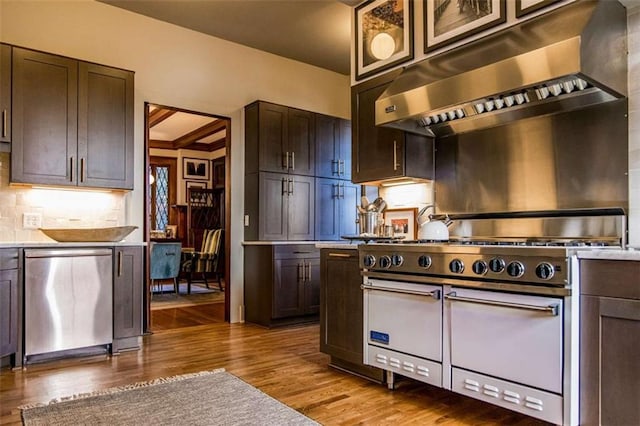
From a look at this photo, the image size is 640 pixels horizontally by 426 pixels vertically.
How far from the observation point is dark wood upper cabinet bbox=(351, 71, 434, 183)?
3.14 metres

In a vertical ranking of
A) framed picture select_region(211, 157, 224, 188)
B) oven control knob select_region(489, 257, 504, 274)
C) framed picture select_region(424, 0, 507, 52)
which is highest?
framed picture select_region(424, 0, 507, 52)

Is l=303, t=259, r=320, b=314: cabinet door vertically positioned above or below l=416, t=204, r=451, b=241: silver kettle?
below

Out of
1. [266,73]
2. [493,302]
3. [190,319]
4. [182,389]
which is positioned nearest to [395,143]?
[493,302]

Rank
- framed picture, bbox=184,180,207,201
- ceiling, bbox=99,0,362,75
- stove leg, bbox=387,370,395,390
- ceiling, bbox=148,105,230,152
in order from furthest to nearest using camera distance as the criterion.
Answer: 1. framed picture, bbox=184,180,207,201
2. ceiling, bbox=148,105,230,152
3. ceiling, bbox=99,0,362,75
4. stove leg, bbox=387,370,395,390

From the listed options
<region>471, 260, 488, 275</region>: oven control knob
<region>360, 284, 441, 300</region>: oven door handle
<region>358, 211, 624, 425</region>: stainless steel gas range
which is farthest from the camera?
<region>360, 284, 441, 300</region>: oven door handle

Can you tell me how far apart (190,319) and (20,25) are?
10.4 ft

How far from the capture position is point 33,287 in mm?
3176

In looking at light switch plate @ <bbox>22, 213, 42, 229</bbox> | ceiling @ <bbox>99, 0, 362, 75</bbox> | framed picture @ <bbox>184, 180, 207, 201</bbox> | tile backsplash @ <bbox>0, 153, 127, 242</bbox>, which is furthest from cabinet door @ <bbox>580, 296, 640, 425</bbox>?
framed picture @ <bbox>184, 180, 207, 201</bbox>

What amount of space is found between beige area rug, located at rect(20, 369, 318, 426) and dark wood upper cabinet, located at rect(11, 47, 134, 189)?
1846 millimetres

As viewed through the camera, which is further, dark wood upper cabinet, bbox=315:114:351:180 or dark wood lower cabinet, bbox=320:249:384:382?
dark wood upper cabinet, bbox=315:114:351:180

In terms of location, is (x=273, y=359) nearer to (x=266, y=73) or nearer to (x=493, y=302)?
(x=493, y=302)

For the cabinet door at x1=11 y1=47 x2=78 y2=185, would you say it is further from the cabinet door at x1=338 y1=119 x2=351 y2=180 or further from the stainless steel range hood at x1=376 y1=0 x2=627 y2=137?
the cabinet door at x1=338 y1=119 x2=351 y2=180

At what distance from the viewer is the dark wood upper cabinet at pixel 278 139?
4.76m

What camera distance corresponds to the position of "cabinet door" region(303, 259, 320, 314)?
4762 mm
